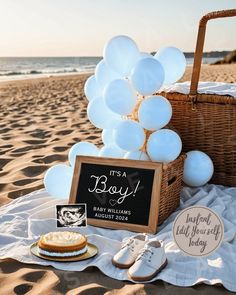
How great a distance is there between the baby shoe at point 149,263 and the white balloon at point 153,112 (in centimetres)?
72

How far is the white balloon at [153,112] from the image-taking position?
8.02 ft

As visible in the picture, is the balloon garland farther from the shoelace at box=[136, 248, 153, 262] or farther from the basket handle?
the shoelace at box=[136, 248, 153, 262]

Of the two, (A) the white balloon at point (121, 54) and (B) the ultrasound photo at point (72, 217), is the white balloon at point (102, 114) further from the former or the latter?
(B) the ultrasound photo at point (72, 217)

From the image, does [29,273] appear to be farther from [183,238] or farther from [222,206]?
[222,206]

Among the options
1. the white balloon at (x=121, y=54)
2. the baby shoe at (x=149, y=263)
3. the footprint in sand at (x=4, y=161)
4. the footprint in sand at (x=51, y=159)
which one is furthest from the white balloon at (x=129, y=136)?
the footprint in sand at (x=4, y=161)

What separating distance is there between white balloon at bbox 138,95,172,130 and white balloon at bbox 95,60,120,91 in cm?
26

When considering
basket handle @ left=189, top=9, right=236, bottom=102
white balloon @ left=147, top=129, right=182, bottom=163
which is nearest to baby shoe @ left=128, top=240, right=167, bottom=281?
white balloon @ left=147, top=129, right=182, bottom=163

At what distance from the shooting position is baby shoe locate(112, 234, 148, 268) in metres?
1.92

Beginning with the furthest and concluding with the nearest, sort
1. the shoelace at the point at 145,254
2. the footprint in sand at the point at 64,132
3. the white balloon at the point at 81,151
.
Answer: the footprint in sand at the point at 64,132 → the white balloon at the point at 81,151 → the shoelace at the point at 145,254

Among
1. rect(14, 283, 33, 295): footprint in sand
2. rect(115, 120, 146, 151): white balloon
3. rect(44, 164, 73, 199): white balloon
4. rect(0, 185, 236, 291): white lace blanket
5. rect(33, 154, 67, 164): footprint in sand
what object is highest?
rect(115, 120, 146, 151): white balloon

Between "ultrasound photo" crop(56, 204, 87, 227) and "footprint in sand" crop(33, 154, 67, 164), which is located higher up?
"ultrasound photo" crop(56, 204, 87, 227)

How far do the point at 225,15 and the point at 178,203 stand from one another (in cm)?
107

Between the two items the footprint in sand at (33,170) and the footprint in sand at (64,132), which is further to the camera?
the footprint in sand at (64,132)

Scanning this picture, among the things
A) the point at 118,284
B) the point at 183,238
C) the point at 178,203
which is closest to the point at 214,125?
the point at 178,203
